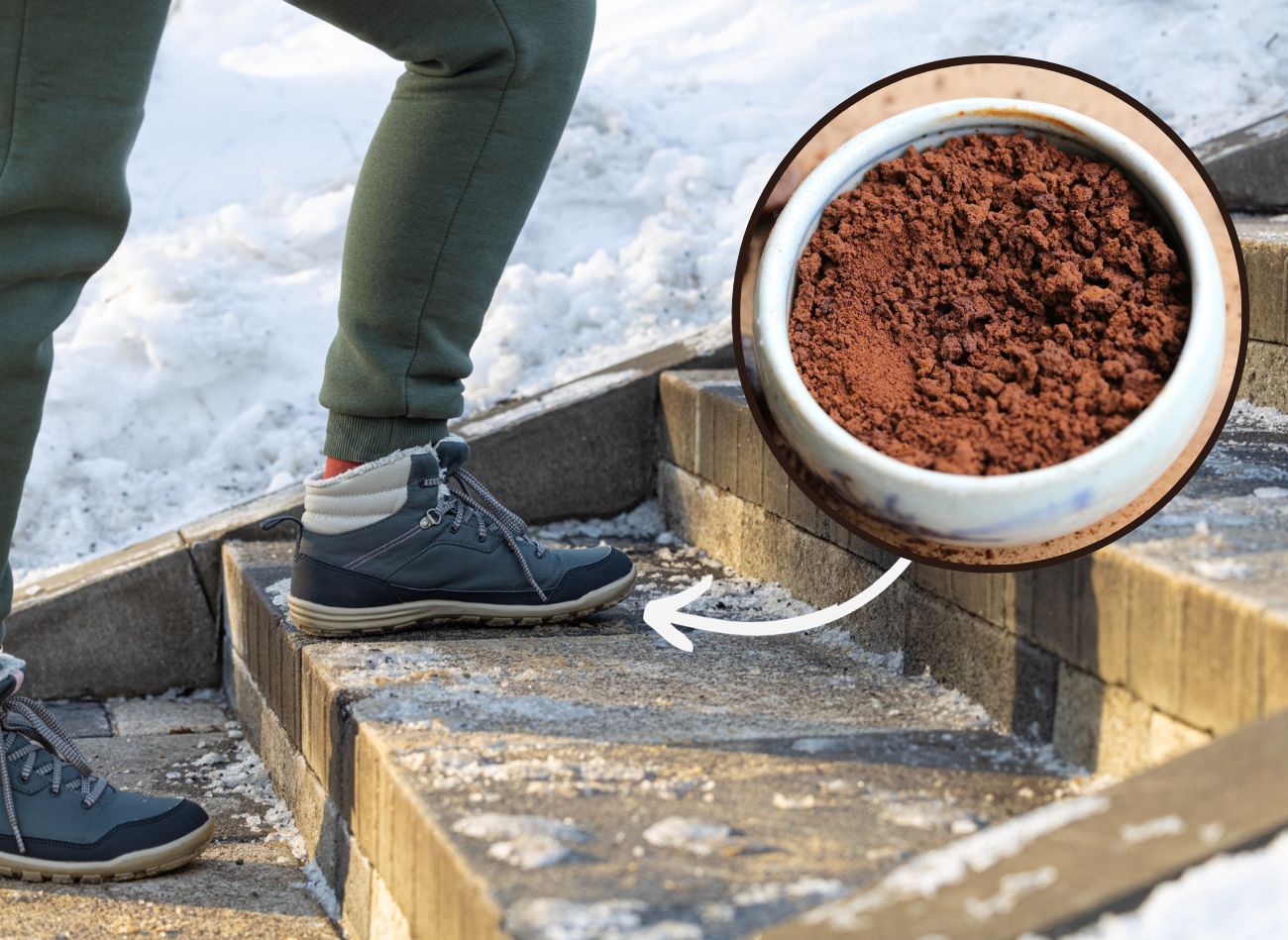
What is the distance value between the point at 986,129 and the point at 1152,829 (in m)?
0.84

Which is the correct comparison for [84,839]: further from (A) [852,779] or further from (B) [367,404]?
(A) [852,779]

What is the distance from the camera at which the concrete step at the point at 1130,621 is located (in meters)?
1.23

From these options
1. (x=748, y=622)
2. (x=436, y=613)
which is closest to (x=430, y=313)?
(x=436, y=613)

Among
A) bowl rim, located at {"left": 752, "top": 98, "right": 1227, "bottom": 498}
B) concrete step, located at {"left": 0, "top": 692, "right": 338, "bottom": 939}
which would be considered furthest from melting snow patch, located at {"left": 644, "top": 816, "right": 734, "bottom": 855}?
concrete step, located at {"left": 0, "top": 692, "right": 338, "bottom": 939}

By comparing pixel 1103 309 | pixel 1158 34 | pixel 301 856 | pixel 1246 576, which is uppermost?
pixel 1158 34

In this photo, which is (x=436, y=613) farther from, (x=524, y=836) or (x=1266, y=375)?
(x=1266, y=375)

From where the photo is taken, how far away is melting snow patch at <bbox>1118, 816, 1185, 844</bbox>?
3.60 ft

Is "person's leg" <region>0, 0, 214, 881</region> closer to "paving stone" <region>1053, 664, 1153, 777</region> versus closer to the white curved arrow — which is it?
the white curved arrow

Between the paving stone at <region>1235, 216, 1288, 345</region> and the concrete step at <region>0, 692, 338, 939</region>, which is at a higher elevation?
the paving stone at <region>1235, 216, 1288, 345</region>

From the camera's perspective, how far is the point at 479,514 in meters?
2.04

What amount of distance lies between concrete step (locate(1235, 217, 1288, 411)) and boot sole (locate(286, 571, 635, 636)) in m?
1.03

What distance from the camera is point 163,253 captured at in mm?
3734

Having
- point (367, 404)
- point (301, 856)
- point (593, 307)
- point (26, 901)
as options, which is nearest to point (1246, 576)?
point (367, 404)

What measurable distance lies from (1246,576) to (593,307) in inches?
87.3
